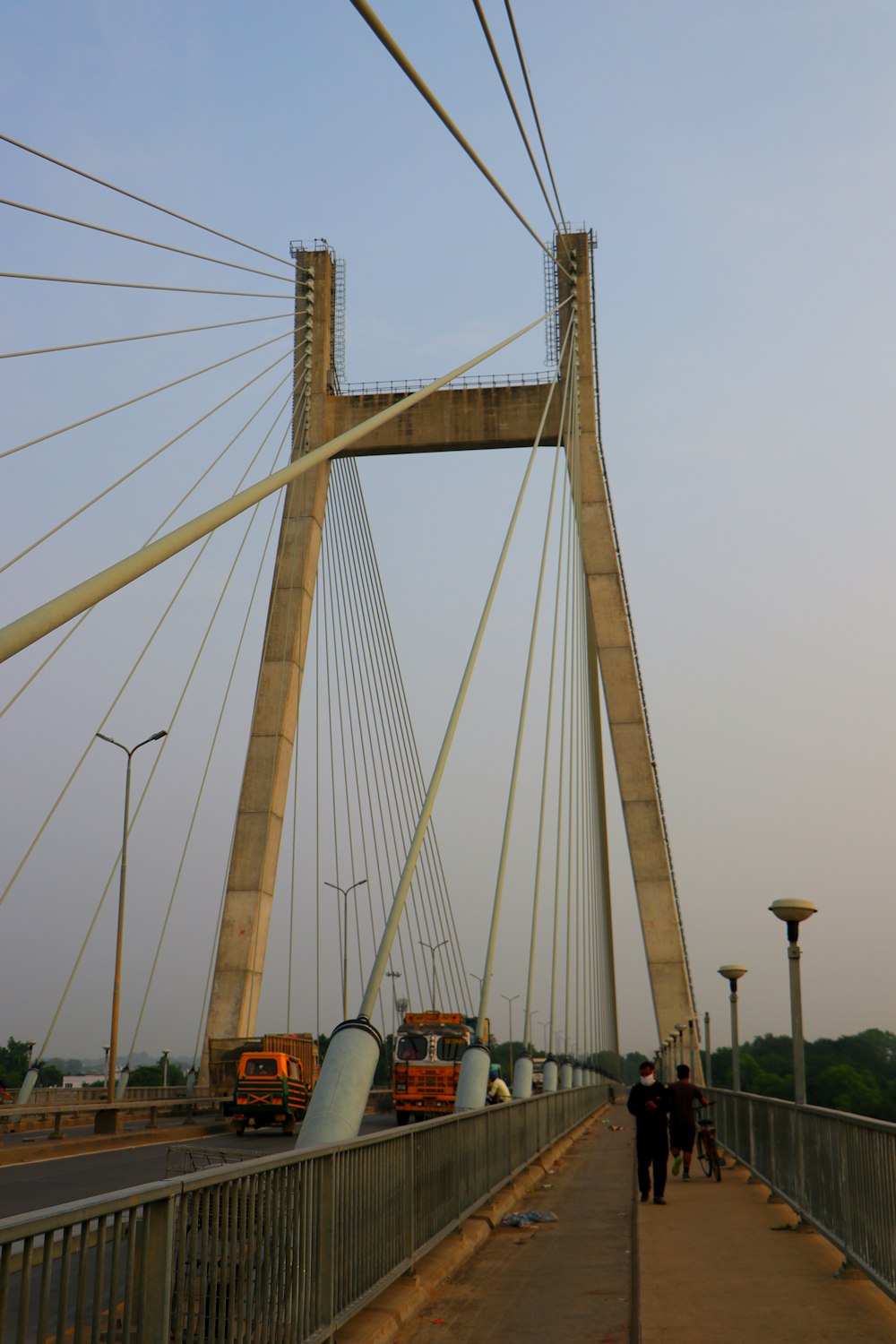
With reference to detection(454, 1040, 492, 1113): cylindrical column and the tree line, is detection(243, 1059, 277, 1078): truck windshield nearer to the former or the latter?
detection(454, 1040, 492, 1113): cylindrical column

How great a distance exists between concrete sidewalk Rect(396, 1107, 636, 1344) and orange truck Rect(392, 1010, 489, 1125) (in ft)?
57.1

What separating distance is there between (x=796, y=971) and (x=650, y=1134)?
7.02ft

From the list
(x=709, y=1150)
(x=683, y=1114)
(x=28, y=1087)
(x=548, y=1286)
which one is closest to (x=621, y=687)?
(x=709, y=1150)

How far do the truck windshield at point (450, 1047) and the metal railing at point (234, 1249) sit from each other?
24.5 m

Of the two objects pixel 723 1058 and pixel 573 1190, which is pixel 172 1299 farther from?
pixel 723 1058

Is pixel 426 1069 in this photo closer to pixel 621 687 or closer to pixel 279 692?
pixel 279 692

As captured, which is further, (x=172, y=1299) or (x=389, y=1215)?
(x=389, y=1215)

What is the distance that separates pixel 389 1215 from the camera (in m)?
7.89

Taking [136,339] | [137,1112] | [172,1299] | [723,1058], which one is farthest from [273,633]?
[723,1058]

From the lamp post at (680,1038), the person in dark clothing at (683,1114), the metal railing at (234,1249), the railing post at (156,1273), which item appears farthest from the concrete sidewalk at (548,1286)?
the lamp post at (680,1038)

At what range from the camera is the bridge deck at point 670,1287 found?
7137 millimetres

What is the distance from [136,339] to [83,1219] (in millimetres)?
19020

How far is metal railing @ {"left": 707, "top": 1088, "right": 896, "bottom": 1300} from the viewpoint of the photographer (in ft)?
25.0

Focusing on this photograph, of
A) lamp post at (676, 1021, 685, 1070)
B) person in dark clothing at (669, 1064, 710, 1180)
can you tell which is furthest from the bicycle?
lamp post at (676, 1021, 685, 1070)
